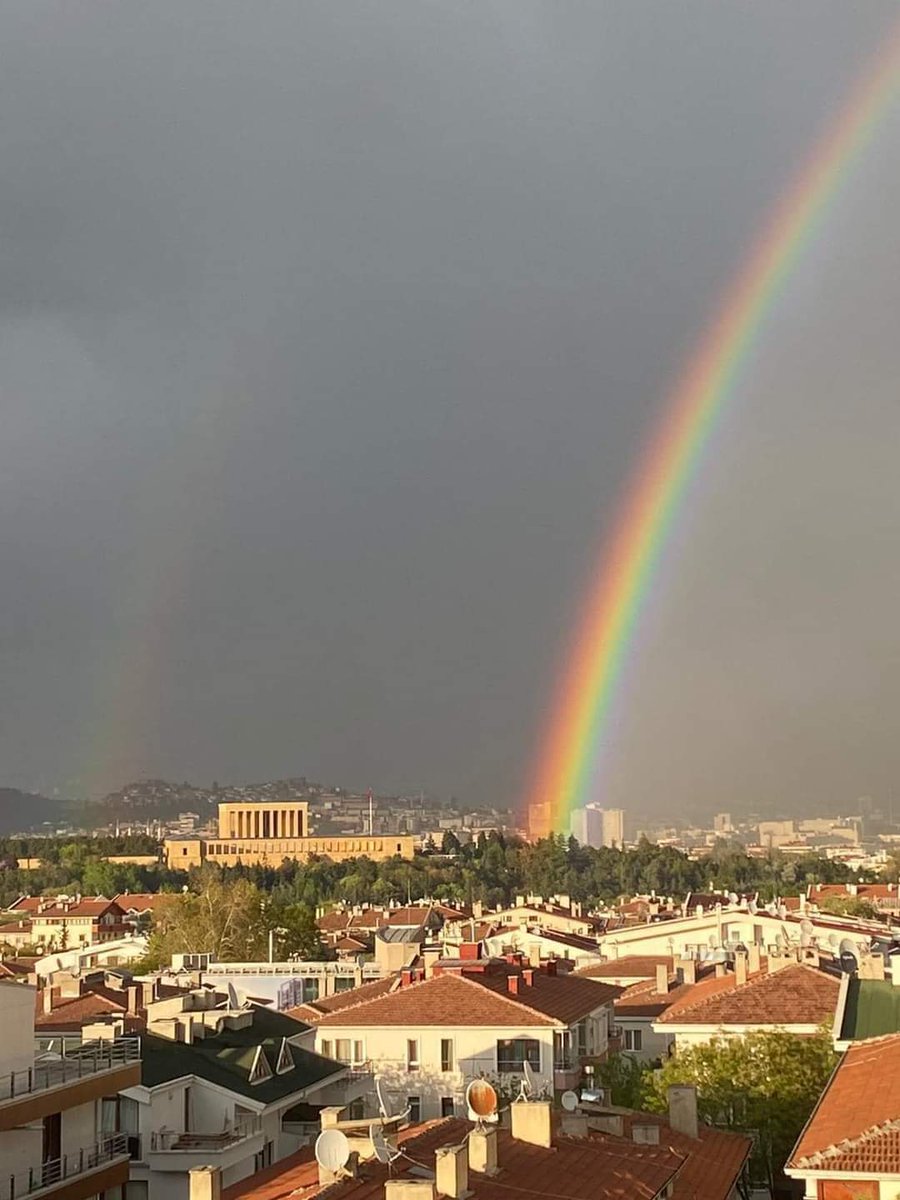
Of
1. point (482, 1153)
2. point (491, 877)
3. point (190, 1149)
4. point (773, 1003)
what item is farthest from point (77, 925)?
point (482, 1153)

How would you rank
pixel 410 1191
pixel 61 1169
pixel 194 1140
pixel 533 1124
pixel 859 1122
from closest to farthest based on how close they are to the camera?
pixel 410 1191
pixel 859 1122
pixel 533 1124
pixel 61 1169
pixel 194 1140

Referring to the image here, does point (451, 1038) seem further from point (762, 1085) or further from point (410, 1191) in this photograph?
point (410, 1191)

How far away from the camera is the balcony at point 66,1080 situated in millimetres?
22422

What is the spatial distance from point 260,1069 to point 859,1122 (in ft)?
49.6

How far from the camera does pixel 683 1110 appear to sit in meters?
24.8

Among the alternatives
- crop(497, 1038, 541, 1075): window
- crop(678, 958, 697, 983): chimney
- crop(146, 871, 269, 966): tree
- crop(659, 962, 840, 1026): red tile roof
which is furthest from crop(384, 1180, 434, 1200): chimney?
crop(146, 871, 269, 966): tree

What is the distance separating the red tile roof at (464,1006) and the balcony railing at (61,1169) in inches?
460

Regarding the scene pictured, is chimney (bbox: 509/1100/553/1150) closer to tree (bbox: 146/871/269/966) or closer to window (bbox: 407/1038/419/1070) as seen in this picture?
window (bbox: 407/1038/419/1070)

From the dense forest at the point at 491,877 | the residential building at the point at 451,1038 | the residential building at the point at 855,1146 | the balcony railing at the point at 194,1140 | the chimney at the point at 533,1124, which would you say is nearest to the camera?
the residential building at the point at 855,1146

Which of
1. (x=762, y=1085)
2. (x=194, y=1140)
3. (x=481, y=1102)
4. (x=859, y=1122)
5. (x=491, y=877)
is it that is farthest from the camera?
(x=491, y=877)

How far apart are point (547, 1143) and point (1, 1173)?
8111 mm

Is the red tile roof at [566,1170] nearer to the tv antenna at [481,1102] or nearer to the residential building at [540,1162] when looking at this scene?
the residential building at [540,1162]

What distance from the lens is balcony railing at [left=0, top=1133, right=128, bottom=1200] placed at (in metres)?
22.2

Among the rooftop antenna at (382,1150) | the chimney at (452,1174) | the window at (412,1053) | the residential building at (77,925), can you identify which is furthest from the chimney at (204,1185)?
the residential building at (77,925)
